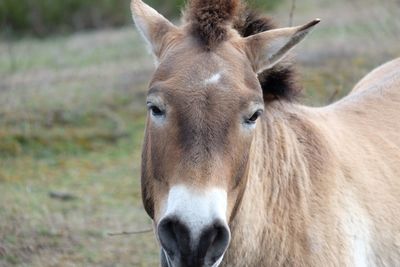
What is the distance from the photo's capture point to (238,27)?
170 inches

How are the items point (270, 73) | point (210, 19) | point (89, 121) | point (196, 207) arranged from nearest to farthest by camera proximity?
point (196, 207), point (210, 19), point (270, 73), point (89, 121)

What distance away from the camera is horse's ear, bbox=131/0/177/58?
4242 mm

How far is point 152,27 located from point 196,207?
1.23 m

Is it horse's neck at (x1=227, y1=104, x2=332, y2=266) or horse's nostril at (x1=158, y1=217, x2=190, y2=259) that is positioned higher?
horse's nostril at (x1=158, y1=217, x2=190, y2=259)

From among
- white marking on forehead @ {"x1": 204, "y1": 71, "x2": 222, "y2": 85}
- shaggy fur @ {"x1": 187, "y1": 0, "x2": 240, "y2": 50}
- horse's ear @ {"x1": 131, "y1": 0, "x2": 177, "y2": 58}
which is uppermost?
shaggy fur @ {"x1": 187, "y1": 0, "x2": 240, "y2": 50}

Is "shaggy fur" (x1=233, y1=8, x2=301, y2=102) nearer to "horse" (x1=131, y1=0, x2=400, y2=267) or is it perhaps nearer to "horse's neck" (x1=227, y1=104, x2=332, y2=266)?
"horse" (x1=131, y1=0, x2=400, y2=267)

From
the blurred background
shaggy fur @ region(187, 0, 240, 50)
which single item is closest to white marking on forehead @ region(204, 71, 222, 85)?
shaggy fur @ region(187, 0, 240, 50)

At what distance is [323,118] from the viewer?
15.6ft

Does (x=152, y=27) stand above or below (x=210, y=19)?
below

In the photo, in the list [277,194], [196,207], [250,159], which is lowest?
[277,194]

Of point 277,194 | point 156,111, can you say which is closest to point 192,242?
point 156,111

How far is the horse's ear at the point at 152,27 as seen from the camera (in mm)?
4242

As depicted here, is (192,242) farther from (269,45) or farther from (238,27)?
(238,27)

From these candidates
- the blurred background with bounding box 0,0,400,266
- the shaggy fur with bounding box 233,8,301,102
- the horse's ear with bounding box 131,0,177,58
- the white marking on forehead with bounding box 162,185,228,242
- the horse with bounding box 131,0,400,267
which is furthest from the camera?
the blurred background with bounding box 0,0,400,266
